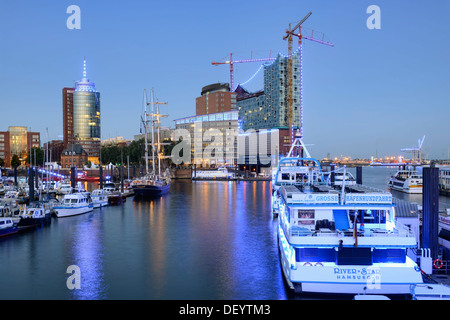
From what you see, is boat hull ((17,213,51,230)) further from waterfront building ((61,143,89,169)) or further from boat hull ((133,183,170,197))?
waterfront building ((61,143,89,169))

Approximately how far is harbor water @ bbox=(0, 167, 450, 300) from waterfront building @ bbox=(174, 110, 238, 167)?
127967mm

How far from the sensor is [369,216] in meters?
21.8

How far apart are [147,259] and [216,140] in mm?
152085

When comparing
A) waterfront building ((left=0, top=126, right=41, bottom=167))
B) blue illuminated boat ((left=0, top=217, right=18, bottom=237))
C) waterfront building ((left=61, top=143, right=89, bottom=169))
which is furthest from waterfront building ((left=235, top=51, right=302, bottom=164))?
blue illuminated boat ((left=0, top=217, right=18, bottom=237))

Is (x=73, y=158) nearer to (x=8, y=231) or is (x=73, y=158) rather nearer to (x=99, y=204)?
(x=99, y=204)

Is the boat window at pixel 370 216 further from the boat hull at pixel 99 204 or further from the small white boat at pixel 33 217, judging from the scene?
the boat hull at pixel 99 204

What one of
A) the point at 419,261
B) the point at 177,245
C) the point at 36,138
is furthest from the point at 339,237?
the point at 36,138

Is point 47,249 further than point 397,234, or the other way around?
point 47,249

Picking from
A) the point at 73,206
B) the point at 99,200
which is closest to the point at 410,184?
the point at 99,200

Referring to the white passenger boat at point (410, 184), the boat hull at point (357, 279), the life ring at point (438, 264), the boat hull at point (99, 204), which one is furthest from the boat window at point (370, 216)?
the white passenger boat at point (410, 184)

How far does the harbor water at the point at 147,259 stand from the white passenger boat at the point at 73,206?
0.99 meters
